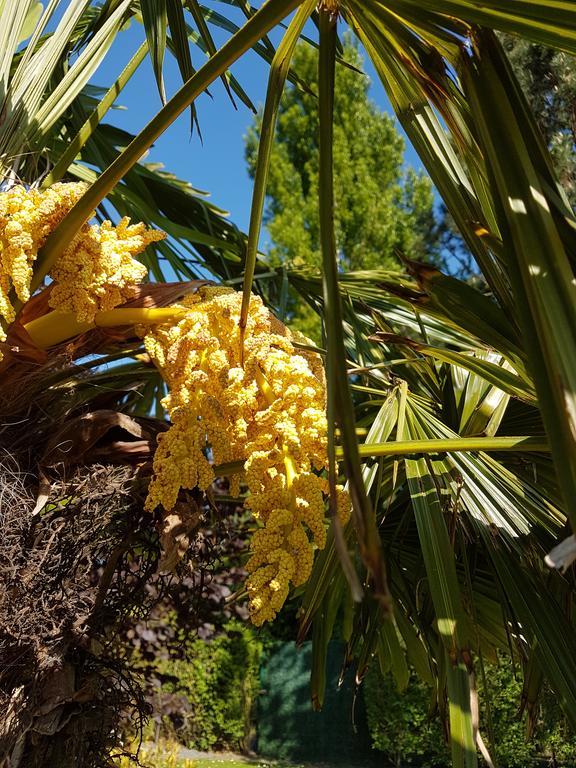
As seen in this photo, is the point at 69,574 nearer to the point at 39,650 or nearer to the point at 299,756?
the point at 39,650

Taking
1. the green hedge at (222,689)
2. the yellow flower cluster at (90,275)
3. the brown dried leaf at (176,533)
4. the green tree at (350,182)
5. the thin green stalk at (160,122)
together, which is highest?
the green tree at (350,182)

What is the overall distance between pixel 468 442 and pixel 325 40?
2.16 ft

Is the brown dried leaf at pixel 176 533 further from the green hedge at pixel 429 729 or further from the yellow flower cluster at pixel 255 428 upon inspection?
the green hedge at pixel 429 729

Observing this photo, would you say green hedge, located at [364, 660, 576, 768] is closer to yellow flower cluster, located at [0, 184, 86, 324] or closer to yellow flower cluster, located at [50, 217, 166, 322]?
yellow flower cluster, located at [50, 217, 166, 322]

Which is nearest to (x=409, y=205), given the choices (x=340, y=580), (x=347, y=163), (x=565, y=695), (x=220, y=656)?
(x=347, y=163)

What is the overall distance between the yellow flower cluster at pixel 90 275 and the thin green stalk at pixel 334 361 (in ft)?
1.91

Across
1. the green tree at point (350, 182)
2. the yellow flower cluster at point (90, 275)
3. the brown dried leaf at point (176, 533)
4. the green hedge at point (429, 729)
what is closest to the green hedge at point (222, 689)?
the green hedge at point (429, 729)

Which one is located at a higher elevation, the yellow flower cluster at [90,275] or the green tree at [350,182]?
the green tree at [350,182]

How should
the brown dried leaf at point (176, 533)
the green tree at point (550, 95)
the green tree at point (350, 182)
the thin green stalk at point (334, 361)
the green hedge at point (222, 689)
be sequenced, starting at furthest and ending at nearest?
the green tree at point (350, 182), the green hedge at point (222, 689), the green tree at point (550, 95), the brown dried leaf at point (176, 533), the thin green stalk at point (334, 361)

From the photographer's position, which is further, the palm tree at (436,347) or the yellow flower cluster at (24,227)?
the yellow flower cluster at (24,227)

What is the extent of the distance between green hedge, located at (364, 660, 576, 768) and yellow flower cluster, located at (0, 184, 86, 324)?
214 inches

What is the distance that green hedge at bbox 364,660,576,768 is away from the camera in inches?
233

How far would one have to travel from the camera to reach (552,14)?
2.36ft

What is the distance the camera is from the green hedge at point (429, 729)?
5.92 meters
